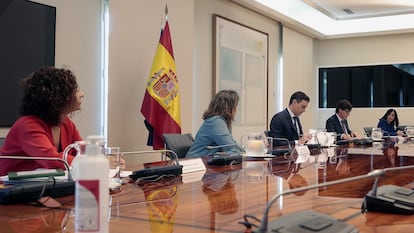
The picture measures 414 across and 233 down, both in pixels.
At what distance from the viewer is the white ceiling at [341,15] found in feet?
24.1

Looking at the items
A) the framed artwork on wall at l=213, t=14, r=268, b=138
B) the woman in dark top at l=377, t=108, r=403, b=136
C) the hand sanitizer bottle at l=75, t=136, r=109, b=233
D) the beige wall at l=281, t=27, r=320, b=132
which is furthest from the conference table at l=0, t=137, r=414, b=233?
the woman in dark top at l=377, t=108, r=403, b=136

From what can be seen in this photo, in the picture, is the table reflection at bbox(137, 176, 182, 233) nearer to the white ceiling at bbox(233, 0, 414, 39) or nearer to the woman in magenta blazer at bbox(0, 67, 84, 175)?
the woman in magenta blazer at bbox(0, 67, 84, 175)

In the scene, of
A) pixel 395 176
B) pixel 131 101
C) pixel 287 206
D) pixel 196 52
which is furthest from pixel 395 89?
pixel 287 206

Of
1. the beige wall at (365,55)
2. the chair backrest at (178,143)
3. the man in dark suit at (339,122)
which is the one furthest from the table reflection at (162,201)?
the beige wall at (365,55)

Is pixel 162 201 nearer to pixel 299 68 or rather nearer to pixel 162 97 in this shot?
pixel 162 97

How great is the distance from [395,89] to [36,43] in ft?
24.0

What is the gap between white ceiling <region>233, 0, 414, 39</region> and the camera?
734 cm

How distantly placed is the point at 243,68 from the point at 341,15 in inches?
108

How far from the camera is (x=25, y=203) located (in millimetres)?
1252

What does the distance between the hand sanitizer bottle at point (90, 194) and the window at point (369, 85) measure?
904 centimetres

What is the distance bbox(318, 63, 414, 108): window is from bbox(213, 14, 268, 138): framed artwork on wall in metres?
2.54

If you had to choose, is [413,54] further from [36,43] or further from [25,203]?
[25,203]

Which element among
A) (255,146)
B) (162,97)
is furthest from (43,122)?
(162,97)

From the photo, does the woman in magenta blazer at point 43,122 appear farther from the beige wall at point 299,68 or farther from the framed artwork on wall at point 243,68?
the beige wall at point 299,68
